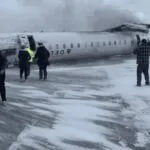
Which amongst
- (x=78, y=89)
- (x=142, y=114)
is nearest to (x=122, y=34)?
(x=78, y=89)

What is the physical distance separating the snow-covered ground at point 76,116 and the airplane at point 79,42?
5.80m

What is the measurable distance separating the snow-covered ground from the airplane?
5.80m

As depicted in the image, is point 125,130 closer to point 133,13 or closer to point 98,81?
point 98,81

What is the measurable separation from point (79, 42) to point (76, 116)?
57.9 feet

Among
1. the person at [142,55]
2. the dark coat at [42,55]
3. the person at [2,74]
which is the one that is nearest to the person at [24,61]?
the dark coat at [42,55]

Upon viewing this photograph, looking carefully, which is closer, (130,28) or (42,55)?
(42,55)

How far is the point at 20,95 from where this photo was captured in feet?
48.0

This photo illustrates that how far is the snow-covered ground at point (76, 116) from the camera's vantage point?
9242mm

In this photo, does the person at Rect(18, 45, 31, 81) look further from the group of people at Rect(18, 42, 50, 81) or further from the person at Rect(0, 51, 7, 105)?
the person at Rect(0, 51, 7, 105)

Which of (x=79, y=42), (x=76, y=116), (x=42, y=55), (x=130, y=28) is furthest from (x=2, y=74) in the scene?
(x=130, y=28)

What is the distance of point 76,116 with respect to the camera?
1158cm

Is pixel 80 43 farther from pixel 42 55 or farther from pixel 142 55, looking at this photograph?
pixel 142 55

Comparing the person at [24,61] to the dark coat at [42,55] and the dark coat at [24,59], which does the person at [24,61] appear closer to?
the dark coat at [24,59]

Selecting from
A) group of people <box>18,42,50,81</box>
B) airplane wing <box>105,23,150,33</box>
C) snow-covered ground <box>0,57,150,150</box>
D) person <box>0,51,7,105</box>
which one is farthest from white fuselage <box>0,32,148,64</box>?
person <box>0,51,7,105</box>
